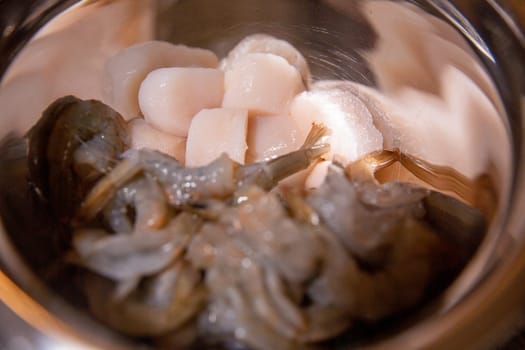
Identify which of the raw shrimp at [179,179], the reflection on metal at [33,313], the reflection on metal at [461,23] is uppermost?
the reflection on metal at [461,23]

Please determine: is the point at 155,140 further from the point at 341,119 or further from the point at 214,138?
the point at 341,119

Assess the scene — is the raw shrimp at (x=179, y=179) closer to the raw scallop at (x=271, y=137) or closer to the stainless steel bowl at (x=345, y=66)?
the stainless steel bowl at (x=345, y=66)

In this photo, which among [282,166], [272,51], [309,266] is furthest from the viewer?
[272,51]

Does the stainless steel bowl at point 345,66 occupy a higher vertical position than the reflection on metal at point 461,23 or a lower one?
lower

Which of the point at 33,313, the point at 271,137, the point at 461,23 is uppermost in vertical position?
the point at 461,23

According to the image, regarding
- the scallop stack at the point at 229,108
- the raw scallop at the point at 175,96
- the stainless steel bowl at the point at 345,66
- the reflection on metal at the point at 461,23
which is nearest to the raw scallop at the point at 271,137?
the scallop stack at the point at 229,108

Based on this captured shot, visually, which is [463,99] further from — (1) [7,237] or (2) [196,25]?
(1) [7,237]

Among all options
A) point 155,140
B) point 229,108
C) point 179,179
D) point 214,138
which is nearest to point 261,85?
point 229,108

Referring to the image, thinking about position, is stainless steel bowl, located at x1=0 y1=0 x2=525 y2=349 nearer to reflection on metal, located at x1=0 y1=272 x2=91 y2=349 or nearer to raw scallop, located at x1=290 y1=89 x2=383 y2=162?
reflection on metal, located at x1=0 y1=272 x2=91 y2=349
